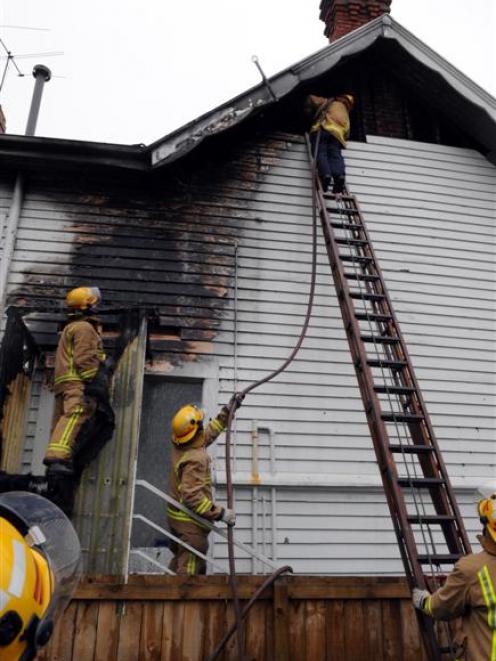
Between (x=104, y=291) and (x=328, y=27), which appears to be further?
(x=328, y=27)

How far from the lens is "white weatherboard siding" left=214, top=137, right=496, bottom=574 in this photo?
5.55 meters

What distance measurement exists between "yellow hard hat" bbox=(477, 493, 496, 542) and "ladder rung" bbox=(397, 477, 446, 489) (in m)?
0.79

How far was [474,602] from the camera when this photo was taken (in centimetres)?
273

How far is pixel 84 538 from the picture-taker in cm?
403

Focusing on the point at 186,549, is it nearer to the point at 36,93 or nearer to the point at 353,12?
the point at 353,12

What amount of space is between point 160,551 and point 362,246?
3.66 metres

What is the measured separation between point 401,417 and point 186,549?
6.20 ft

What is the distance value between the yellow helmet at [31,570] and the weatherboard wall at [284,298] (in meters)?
3.68

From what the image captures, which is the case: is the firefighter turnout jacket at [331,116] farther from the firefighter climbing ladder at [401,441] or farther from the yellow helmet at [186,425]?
the yellow helmet at [186,425]

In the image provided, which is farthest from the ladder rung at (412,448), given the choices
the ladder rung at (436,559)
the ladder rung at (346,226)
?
the ladder rung at (346,226)

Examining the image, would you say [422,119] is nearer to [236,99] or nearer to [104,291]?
[236,99]

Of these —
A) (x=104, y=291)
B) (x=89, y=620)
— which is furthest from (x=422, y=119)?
(x=89, y=620)

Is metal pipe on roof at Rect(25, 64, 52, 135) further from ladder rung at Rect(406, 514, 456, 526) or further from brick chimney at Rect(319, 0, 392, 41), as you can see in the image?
ladder rung at Rect(406, 514, 456, 526)

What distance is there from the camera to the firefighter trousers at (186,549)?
14.1 ft
